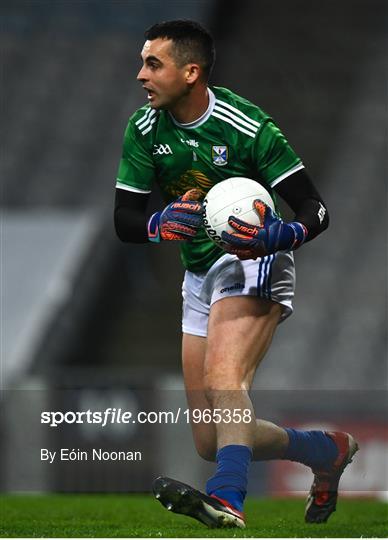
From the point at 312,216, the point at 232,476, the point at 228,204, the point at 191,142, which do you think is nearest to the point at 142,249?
the point at 191,142

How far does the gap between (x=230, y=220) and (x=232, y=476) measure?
3.76 ft

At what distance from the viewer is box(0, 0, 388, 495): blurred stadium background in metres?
12.8

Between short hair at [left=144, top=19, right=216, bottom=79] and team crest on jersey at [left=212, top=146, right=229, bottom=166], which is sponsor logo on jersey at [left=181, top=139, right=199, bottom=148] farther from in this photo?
short hair at [left=144, top=19, right=216, bottom=79]

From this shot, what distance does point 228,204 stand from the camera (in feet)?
19.3

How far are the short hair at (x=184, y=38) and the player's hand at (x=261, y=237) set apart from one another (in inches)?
31.8

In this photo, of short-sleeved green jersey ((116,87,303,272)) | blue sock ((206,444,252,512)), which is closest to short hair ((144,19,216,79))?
short-sleeved green jersey ((116,87,303,272))

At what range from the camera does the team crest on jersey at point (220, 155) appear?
622 cm

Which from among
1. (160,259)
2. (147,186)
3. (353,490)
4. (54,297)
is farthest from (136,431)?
(147,186)

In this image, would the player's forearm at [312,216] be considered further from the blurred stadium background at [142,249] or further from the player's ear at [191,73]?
the blurred stadium background at [142,249]

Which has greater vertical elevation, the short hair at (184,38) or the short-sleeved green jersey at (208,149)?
the short hair at (184,38)

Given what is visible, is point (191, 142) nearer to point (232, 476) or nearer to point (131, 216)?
point (131, 216)

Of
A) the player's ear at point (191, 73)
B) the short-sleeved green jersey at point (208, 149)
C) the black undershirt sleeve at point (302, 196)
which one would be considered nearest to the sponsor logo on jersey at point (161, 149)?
the short-sleeved green jersey at point (208, 149)

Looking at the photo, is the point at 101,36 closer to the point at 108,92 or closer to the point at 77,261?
the point at 108,92

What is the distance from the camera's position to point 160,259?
59.0 feet
